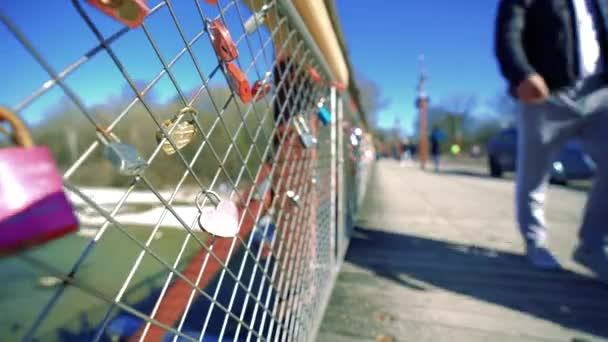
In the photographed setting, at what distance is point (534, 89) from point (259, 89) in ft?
2.64

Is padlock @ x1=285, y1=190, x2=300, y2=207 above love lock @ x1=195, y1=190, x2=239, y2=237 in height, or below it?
below

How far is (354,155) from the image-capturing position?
1.26 meters

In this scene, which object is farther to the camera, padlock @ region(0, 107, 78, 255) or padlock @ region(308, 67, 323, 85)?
padlock @ region(308, 67, 323, 85)

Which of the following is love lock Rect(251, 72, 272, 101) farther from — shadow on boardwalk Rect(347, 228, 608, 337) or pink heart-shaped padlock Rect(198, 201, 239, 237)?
shadow on boardwalk Rect(347, 228, 608, 337)

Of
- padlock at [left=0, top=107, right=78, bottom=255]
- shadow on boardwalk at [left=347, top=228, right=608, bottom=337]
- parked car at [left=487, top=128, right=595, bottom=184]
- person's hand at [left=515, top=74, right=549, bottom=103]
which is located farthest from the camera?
parked car at [left=487, top=128, right=595, bottom=184]

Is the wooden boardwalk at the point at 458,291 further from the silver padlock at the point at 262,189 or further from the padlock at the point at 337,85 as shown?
the padlock at the point at 337,85

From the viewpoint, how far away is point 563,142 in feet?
2.98

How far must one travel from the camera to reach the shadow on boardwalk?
2.35 feet

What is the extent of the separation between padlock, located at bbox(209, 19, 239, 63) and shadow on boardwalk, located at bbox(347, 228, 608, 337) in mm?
775

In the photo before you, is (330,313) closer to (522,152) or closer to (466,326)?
(466,326)

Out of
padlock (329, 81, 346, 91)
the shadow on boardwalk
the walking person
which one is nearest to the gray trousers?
the walking person

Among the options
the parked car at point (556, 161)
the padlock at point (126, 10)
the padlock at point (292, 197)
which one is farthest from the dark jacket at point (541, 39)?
the parked car at point (556, 161)

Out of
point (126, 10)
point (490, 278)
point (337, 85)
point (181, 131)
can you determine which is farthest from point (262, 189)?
point (490, 278)

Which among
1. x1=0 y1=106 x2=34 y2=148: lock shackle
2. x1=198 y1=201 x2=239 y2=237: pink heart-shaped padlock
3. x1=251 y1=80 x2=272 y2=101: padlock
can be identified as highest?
x1=0 y1=106 x2=34 y2=148: lock shackle
